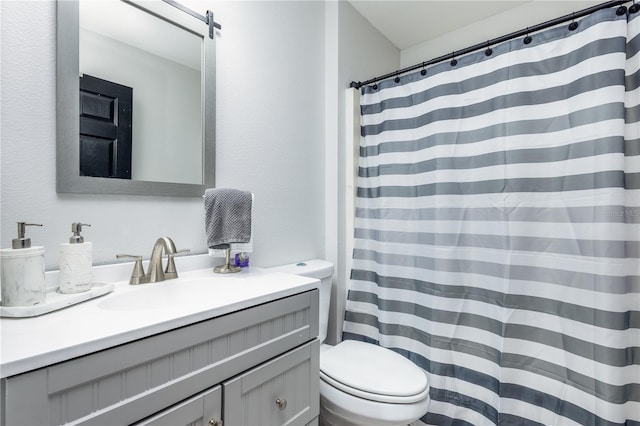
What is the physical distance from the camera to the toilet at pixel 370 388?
1.09 m

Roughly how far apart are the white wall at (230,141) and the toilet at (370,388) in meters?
0.58

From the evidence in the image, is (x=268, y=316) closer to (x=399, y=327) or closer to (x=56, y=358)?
(x=56, y=358)

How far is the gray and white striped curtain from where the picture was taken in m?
1.07

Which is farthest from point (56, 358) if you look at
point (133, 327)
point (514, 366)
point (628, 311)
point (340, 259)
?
point (628, 311)

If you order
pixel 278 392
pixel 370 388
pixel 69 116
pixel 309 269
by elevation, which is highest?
pixel 69 116

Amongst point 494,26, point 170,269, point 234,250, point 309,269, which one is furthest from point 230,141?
point 494,26

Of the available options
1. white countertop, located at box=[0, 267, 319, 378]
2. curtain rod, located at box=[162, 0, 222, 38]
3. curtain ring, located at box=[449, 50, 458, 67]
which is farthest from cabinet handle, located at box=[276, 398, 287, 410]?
curtain ring, located at box=[449, 50, 458, 67]

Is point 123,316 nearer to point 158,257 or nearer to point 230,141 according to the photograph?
point 158,257

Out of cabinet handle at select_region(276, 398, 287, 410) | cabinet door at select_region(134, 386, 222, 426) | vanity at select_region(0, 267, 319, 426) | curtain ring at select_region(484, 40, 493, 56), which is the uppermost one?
curtain ring at select_region(484, 40, 493, 56)

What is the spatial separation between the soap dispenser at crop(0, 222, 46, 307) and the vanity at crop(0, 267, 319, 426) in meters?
0.05

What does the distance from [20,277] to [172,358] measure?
1.31 feet

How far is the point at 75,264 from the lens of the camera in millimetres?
831

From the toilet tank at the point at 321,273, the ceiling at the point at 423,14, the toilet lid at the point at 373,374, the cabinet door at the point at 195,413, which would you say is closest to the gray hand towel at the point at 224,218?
the toilet tank at the point at 321,273

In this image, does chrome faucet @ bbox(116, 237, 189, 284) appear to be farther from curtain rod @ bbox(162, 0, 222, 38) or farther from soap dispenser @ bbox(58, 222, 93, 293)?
curtain rod @ bbox(162, 0, 222, 38)
